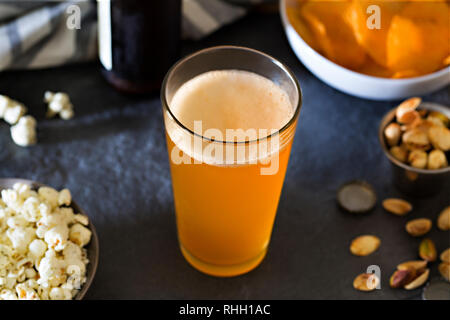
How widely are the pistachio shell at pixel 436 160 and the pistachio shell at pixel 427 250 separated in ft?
0.33

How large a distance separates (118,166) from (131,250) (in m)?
0.14

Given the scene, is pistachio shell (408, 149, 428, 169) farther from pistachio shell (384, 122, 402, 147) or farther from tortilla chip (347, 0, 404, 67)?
tortilla chip (347, 0, 404, 67)

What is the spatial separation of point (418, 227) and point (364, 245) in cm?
8

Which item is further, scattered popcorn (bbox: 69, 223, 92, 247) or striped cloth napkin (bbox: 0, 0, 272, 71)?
striped cloth napkin (bbox: 0, 0, 272, 71)

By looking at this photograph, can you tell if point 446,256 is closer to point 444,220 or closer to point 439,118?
point 444,220

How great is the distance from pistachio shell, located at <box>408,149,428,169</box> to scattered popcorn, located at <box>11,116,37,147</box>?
0.54 meters

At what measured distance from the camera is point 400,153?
833mm

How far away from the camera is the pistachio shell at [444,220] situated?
32.8 inches

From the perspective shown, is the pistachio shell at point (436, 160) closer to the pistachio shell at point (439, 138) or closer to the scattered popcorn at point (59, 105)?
the pistachio shell at point (439, 138)

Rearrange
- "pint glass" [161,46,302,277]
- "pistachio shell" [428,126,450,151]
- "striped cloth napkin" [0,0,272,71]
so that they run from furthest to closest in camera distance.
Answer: "striped cloth napkin" [0,0,272,71] < "pistachio shell" [428,126,450,151] < "pint glass" [161,46,302,277]

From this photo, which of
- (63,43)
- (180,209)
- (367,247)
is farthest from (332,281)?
(63,43)

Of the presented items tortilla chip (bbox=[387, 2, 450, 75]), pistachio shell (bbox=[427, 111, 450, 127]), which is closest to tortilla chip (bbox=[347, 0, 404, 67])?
tortilla chip (bbox=[387, 2, 450, 75])

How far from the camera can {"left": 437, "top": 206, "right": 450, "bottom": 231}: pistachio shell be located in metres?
0.83

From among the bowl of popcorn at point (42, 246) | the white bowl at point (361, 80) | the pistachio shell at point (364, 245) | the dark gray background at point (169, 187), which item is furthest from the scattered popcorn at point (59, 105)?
the pistachio shell at point (364, 245)
